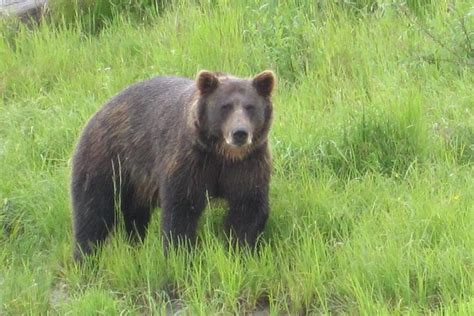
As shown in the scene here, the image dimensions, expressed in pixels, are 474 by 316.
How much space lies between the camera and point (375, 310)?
5059 millimetres

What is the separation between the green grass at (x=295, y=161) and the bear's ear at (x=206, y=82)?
2.52ft

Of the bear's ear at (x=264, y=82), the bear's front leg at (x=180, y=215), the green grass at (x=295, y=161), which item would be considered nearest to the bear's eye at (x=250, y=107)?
the bear's ear at (x=264, y=82)

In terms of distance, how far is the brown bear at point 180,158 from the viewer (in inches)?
233

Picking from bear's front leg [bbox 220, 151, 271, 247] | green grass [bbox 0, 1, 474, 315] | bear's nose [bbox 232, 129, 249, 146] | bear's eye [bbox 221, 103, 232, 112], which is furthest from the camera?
bear's front leg [bbox 220, 151, 271, 247]

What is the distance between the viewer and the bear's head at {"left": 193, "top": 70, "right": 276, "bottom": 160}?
5875 millimetres

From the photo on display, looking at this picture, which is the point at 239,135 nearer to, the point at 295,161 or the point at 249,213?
the point at 249,213

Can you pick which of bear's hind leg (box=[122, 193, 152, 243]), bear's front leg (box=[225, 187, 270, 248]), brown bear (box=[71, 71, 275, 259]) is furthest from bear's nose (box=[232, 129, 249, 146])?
bear's hind leg (box=[122, 193, 152, 243])

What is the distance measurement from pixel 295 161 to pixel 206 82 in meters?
1.18

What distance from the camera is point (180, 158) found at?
19.6ft

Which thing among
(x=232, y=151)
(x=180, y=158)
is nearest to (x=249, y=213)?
(x=232, y=151)

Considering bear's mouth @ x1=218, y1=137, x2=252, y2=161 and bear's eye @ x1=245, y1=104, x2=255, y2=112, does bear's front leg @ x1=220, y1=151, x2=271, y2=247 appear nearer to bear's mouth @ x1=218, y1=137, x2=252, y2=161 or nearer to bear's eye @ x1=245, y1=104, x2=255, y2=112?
bear's mouth @ x1=218, y1=137, x2=252, y2=161

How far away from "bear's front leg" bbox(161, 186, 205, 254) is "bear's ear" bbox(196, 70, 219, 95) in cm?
59

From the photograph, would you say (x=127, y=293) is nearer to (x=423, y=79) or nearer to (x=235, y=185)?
(x=235, y=185)

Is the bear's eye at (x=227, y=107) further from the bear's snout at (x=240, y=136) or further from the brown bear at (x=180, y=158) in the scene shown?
the bear's snout at (x=240, y=136)
